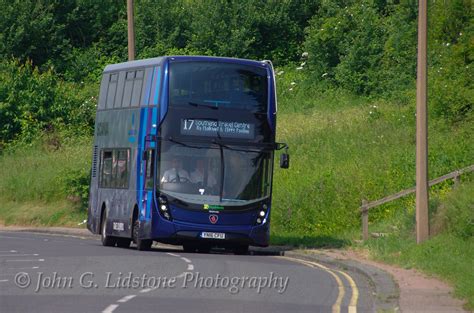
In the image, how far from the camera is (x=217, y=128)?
27.8 meters

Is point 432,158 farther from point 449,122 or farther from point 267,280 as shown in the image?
point 267,280

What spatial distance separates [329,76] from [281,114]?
5.58 metres

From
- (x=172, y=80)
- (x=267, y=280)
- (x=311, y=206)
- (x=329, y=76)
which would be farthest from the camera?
(x=329, y=76)

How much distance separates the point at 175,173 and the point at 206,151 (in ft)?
2.91

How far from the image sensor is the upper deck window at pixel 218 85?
90.6 ft

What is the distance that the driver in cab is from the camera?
2778 cm

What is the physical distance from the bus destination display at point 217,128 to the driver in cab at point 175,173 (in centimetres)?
72

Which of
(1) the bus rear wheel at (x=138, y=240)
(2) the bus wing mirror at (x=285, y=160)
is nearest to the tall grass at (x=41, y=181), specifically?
(1) the bus rear wheel at (x=138, y=240)

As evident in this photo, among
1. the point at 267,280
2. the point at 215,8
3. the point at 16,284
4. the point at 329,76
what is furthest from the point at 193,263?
the point at 215,8

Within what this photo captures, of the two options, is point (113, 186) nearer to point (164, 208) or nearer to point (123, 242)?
point (123, 242)

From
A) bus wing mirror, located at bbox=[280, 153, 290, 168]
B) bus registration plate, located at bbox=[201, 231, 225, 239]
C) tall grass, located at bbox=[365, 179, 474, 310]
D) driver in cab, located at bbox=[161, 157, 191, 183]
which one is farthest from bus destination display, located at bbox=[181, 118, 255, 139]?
tall grass, located at bbox=[365, 179, 474, 310]

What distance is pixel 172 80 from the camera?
27.6 m

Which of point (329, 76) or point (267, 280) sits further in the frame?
point (329, 76)

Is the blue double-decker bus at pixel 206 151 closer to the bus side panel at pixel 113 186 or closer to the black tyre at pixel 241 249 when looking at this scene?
the bus side panel at pixel 113 186
